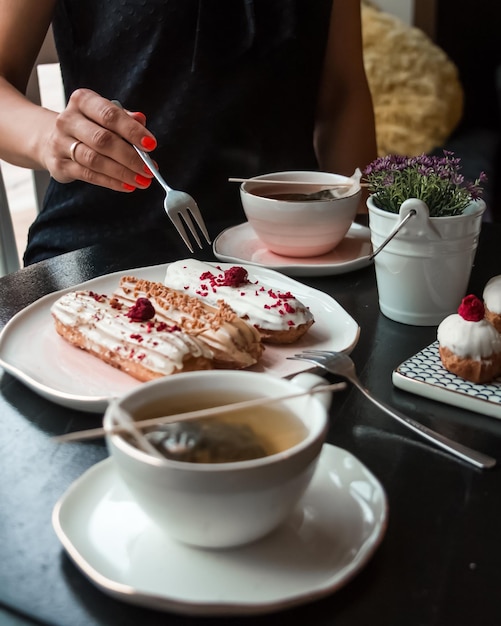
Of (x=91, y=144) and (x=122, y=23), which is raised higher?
(x=122, y=23)

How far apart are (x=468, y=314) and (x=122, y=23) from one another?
103cm

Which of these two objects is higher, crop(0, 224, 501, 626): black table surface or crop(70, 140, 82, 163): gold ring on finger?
crop(70, 140, 82, 163): gold ring on finger

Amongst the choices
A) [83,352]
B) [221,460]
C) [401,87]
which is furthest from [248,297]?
[401,87]

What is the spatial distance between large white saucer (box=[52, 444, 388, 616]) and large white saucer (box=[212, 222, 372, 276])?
1.91 feet

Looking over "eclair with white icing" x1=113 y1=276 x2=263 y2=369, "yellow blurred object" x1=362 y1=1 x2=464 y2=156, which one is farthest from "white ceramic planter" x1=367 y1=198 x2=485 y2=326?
"yellow blurred object" x1=362 y1=1 x2=464 y2=156

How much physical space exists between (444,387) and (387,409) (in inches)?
3.1

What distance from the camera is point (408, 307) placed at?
107 cm

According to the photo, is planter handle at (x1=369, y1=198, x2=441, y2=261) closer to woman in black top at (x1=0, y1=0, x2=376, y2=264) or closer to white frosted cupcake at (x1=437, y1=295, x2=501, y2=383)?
white frosted cupcake at (x1=437, y1=295, x2=501, y2=383)

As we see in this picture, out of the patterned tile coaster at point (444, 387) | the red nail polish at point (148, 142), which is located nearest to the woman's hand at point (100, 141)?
the red nail polish at point (148, 142)

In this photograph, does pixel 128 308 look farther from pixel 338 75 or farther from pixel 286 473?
pixel 338 75

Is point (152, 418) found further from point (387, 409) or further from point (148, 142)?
point (148, 142)

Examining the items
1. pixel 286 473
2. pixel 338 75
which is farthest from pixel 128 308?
pixel 338 75

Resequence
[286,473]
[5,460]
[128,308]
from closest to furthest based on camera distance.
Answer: [286,473]
[5,460]
[128,308]

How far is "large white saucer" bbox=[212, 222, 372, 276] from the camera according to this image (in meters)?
1.23
